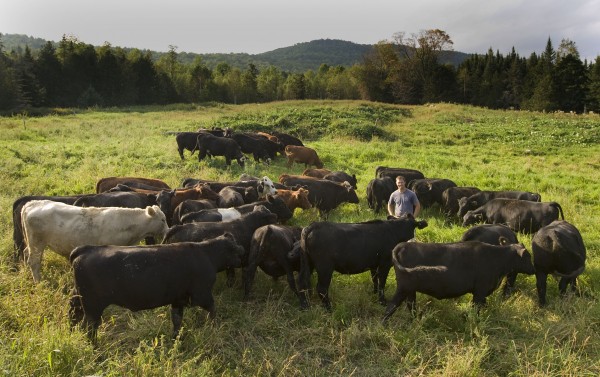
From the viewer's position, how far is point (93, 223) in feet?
23.5

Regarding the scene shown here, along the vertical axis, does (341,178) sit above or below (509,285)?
above

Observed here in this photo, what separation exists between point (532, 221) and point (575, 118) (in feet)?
104

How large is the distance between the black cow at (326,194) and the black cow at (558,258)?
559 cm

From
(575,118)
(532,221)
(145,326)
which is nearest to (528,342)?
(532,221)

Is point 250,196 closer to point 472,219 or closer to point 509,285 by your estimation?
point 472,219

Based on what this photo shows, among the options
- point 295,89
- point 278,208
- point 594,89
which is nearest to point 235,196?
point 278,208

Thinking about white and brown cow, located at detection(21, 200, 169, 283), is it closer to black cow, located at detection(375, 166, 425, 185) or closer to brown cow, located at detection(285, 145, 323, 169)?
black cow, located at detection(375, 166, 425, 185)

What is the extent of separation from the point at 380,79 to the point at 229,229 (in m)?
64.5

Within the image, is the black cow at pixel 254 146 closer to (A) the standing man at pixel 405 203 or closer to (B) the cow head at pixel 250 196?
(B) the cow head at pixel 250 196

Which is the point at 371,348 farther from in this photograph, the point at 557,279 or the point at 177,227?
the point at 557,279

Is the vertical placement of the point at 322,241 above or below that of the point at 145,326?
above

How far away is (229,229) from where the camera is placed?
745cm

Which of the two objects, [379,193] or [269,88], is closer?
[379,193]

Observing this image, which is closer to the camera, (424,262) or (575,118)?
(424,262)
